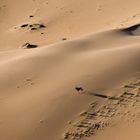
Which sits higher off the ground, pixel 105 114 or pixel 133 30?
pixel 105 114

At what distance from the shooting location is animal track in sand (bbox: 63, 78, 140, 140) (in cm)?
509

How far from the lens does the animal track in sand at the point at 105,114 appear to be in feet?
16.7

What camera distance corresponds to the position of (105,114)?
532 cm

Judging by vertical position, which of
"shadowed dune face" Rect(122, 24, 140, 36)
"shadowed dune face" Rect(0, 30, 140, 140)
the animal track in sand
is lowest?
"shadowed dune face" Rect(122, 24, 140, 36)

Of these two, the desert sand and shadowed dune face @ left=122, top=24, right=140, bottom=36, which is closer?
the desert sand

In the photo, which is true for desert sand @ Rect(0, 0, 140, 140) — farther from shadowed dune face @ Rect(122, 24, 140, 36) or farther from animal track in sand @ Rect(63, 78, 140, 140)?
shadowed dune face @ Rect(122, 24, 140, 36)

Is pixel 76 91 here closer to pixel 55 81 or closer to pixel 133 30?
pixel 55 81

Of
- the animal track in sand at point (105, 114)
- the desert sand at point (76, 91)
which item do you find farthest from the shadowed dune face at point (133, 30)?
the animal track in sand at point (105, 114)

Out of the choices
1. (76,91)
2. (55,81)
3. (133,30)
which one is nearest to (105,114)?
(76,91)

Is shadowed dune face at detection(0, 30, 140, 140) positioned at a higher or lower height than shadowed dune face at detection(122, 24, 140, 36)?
higher

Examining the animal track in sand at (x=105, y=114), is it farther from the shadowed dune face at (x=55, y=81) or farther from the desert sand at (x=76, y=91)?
the shadowed dune face at (x=55, y=81)

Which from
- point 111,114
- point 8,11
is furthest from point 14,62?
point 8,11

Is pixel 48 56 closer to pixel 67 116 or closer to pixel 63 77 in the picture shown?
pixel 63 77

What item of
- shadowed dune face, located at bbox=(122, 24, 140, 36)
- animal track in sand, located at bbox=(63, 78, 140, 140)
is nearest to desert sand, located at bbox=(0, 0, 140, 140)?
animal track in sand, located at bbox=(63, 78, 140, 140)
